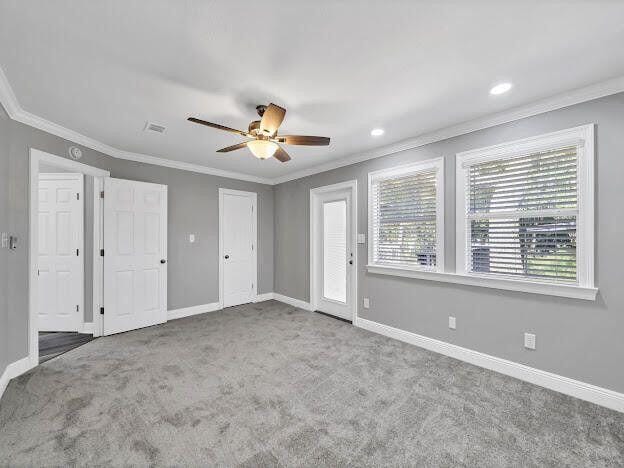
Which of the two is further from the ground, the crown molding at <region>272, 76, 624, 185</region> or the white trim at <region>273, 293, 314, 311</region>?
the crown molding at <region>272, 76, 624, 185</region>

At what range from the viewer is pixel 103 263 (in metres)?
3.63

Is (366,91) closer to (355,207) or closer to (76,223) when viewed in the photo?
(355,207)

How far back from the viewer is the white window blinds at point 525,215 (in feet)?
7.61

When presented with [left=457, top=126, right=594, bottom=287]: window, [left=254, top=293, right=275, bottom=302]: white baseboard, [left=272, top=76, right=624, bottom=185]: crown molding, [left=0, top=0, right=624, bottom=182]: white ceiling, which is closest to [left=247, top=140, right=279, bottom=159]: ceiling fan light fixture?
[left=0, top=0, right=624, bottom=182]: white ceiling

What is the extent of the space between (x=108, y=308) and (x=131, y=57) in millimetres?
3159

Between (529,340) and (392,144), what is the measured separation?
2.51m

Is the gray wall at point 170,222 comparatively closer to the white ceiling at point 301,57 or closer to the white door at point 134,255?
the white door at point 134,255

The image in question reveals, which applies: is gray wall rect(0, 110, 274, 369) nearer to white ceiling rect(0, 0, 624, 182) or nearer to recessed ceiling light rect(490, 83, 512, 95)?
white ceiling rect(0, 0, 624, 182)

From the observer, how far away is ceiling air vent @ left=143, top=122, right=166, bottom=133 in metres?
2.90

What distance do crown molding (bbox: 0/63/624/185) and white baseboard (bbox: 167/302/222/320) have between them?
2245 millimetres

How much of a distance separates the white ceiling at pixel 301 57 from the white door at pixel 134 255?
1.16 m

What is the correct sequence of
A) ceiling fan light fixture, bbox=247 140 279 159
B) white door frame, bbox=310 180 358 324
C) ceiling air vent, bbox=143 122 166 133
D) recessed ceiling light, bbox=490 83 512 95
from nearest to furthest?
recessed ceiling light, bbox=490 83 512 95 → ceiling fan light fixture, bbox=247 140 279 159 → ceiling air vent, bbox=143 122 166 133 → white door frame, bbox=310 180 358 324

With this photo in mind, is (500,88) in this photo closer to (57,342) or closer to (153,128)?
(153,128)

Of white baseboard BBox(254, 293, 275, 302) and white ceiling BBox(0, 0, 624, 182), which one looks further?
white baseboard BBox(254, 293, 275, 302)
